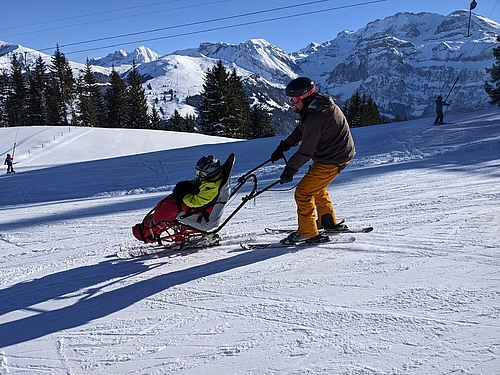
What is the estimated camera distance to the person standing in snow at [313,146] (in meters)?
4.22

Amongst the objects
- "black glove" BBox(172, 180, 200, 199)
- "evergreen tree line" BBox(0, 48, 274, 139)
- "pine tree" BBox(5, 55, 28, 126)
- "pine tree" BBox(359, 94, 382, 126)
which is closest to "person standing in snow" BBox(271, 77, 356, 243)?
"black glove" BBox(172, 180, 200, 199)

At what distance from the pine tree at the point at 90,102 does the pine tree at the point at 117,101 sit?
1038 mm

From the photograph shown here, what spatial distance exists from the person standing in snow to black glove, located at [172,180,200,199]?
111 centimetres

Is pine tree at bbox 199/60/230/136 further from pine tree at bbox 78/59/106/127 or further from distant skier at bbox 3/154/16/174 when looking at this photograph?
distant skier at bbox 3/154/16/174

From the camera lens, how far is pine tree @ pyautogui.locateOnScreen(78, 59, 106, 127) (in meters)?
47.8

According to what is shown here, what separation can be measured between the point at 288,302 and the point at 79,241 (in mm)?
4001

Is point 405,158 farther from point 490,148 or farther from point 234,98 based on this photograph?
point 234,98

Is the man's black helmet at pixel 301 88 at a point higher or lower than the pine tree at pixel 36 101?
lower

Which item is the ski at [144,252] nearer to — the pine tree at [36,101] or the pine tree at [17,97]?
the pine tree at [36,101]

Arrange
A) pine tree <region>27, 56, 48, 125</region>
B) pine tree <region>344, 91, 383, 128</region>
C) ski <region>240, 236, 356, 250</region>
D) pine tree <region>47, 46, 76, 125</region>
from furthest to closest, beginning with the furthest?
pine tree <region>27, 56, 48, 125</region> < pine tree <region>47, 46, 76, 125</region> < pine tree <region>344, 91, 383, 128</region> < ski <region>240, 236, 356, 250</region>

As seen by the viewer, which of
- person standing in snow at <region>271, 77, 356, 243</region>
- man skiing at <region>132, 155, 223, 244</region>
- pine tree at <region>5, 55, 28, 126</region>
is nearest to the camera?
person standing in snow at <region>271, 77, 356, 243</region>

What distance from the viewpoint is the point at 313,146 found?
13.8 feet

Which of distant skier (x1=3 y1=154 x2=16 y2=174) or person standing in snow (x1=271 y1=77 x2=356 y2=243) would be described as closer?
person standing in snow (x1=271 y1=77 x2=356 y2=243)

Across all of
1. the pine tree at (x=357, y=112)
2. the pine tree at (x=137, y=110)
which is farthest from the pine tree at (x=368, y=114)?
the pine tree at (x=137, y=110)
